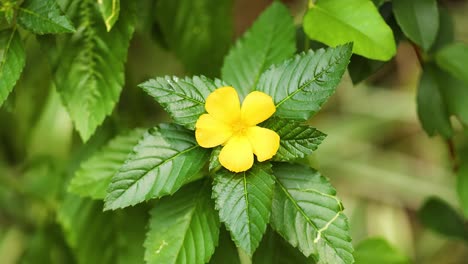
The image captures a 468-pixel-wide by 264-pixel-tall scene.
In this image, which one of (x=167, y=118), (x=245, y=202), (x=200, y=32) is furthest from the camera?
(x=167, y=118)

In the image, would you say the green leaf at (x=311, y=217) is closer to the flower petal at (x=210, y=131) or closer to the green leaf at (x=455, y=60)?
the flower petal at (x=210, y=131)

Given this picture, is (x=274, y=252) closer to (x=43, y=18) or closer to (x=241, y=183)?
(x=241, y=183)

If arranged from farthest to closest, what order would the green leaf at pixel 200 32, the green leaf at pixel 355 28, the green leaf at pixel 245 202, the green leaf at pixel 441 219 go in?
1. the green leaf at pixel 441 219
2. the green leaf at pixel 200 32
3. the green leaf at pixel 355 28
4. the green leaf at pixel 245 202

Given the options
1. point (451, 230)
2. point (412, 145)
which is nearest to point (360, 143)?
point (412, 145)

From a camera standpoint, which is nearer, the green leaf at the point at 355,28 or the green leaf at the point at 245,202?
the green leaf at the point at 245,202

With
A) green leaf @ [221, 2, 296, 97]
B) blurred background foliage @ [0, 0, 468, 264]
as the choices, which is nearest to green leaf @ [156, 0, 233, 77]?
blurred background foliage @ [0, 0, 468, 264]

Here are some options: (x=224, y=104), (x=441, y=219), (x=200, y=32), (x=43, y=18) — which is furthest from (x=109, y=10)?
(x=441, y=219)

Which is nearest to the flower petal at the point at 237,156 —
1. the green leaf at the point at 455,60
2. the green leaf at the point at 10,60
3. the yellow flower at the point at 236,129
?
the yellow flower at the point at 236,129

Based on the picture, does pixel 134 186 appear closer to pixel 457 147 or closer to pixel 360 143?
pixel 457 147
